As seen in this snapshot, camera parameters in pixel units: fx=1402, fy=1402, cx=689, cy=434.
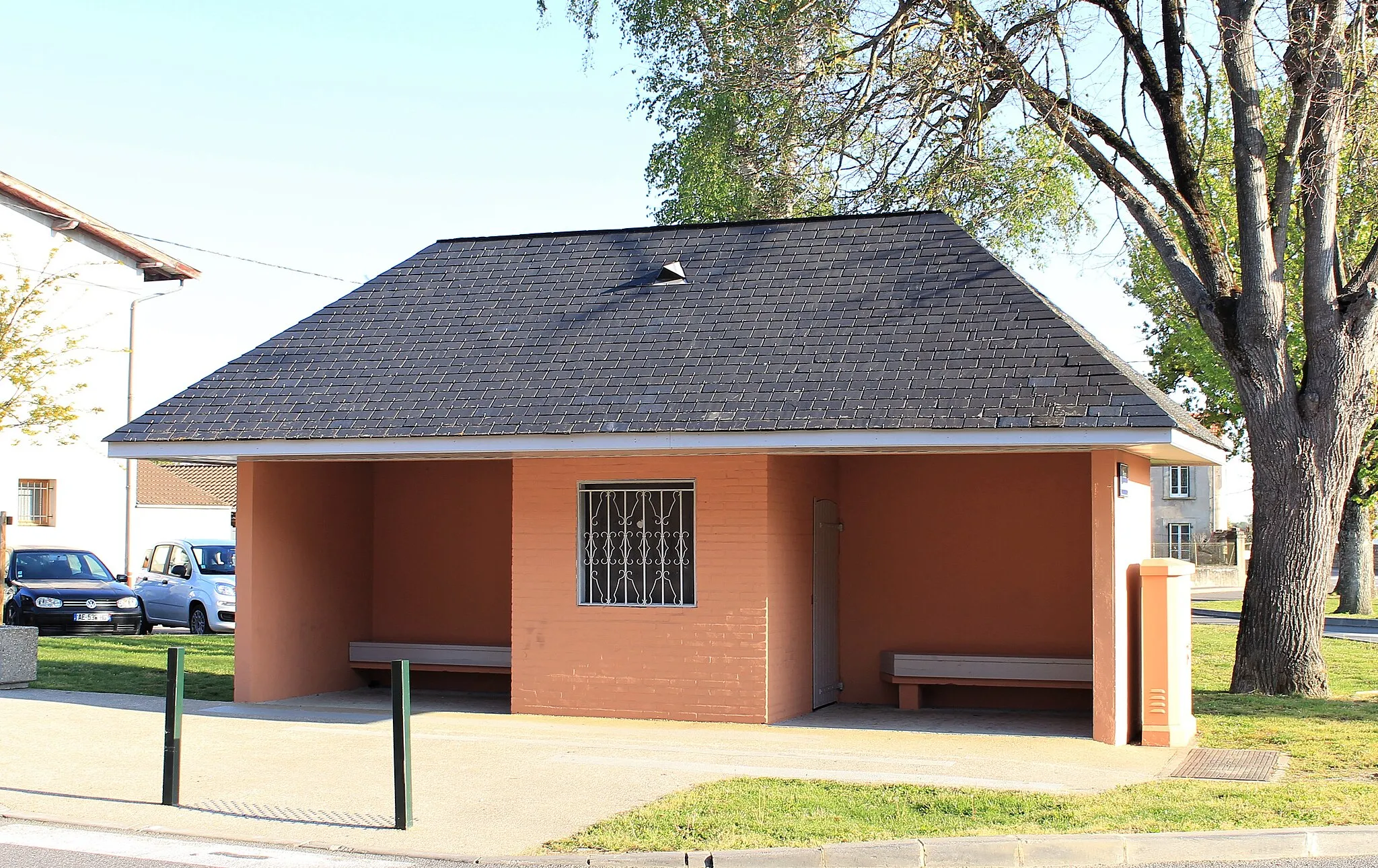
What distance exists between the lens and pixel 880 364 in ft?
40.8

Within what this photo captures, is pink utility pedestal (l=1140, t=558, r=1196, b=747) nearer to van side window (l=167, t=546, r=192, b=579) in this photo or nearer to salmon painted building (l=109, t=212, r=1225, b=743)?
salmon painted building (l=109, t=212, r=1225, b=743)

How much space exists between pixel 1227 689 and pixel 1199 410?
22.6 m

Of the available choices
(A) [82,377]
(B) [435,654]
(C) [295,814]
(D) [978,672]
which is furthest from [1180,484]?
(C) [295,814]

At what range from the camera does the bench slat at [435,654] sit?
1455 cm

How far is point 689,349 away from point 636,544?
6.27 feet

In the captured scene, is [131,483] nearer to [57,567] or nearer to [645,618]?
[57,567]

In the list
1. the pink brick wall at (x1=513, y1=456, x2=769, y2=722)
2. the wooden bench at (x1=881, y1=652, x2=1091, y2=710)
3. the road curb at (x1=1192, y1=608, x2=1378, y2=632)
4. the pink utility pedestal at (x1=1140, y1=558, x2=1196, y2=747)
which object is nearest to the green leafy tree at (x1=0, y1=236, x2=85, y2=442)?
the pink brick wall at (x1=513, y1=456, x2=769, y2=722)

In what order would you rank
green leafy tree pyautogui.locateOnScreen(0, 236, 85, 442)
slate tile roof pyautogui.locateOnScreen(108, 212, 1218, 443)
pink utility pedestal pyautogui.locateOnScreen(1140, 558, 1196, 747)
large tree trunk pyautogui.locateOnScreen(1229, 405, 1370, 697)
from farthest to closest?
green leafy tree pyautogui.locateOnScreen(0, 236, 85, 442) < large tree trunk pyautogui.locateOnScreen(1229, 405, 1370, 697) < slate tile roof pyautogui.locateOnScreen(108, 212, 1218, 443) < pink utility pedestal pyautogui.locateOnScreen(1140, 558, 1196, 747)

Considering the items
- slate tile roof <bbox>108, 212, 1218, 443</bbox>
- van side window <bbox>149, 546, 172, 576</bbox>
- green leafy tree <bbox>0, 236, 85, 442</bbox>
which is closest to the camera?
slate tile roof <bbox>108, 212, 1218, 443</bbox>

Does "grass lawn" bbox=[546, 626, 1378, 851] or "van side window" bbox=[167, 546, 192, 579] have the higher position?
"van side window" bbox=[167, 546, 192, 579]

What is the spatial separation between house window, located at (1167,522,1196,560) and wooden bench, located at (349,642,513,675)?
50.8 m

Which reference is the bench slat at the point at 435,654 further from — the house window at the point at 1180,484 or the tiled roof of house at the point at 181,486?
the house window at the point at 1180,484

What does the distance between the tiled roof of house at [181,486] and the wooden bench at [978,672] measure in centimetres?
3009

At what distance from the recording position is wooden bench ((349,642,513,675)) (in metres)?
14.6
